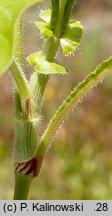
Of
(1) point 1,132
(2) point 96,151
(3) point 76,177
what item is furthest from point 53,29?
(1) point 1,132

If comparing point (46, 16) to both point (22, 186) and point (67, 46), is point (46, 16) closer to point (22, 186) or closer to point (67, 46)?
point (67, 46)

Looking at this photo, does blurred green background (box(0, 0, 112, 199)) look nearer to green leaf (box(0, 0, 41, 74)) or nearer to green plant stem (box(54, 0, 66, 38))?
green plant stem (box(54, 0, 66, 38))

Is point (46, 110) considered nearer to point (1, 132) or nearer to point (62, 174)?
point (1, 132)

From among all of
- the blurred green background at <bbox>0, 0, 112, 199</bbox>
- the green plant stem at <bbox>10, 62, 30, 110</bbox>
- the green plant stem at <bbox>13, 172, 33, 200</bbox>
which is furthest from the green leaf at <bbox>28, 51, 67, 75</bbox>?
the blurred green background at <bbox>0, 0, 112, 199</bbox>

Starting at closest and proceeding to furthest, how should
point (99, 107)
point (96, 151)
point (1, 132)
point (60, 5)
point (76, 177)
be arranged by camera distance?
point (60, 5) < point (76, 177) < point (96, 151) < point (1, 132) < point (99, 107)

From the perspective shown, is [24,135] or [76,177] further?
[76,177]

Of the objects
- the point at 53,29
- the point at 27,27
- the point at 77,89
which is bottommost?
the point at 27,27
